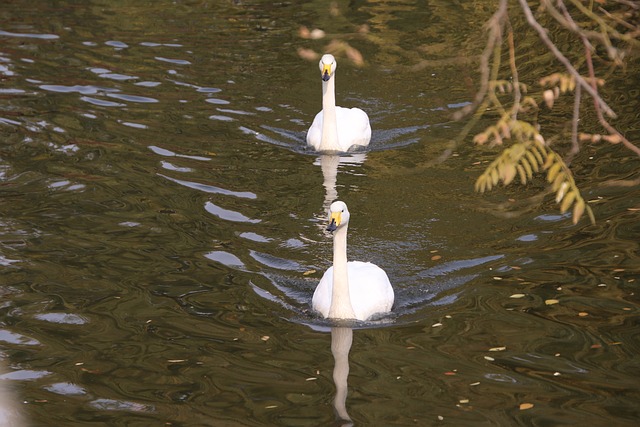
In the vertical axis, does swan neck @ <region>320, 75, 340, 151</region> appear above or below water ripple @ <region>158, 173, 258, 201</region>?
above

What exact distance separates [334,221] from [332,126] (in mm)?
5914

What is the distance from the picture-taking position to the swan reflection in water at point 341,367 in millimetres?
8719

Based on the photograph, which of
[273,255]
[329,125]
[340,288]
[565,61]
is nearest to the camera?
[565,61]

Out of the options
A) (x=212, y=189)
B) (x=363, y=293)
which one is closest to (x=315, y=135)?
(x=212, y=189)

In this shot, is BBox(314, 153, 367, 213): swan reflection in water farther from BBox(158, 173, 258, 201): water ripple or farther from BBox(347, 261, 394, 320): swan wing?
BBox(347, 261, 394, 320): swan wing

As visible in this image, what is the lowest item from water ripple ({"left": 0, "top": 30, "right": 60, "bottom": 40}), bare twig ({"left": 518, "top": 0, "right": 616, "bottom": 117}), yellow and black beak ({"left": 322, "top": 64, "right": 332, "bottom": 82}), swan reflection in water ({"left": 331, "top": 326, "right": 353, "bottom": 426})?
swan reflection in water ({"left": 331, "top": 326, "right": 353, "bottom": 426})

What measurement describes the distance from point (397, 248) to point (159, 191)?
3543mm

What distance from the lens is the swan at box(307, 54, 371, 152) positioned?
16.3 meters

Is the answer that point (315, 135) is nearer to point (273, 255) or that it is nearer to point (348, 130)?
point (348, 130)

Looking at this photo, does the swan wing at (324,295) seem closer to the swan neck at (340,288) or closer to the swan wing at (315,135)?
the swan neck at (340,288)

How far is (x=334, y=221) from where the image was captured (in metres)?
10.5

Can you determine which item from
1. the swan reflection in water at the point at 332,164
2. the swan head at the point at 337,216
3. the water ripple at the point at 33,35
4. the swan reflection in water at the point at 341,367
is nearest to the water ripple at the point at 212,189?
the swan reflection in water at the point at 332,164

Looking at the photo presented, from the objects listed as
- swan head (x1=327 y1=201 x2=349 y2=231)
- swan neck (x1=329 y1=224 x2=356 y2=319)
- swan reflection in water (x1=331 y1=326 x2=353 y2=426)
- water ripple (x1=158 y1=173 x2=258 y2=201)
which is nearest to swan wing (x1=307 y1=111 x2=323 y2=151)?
water ripple (x1=158 y1=173 x2=258 y2=201)

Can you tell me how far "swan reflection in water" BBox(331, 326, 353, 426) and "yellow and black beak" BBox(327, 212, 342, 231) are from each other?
964 mm
